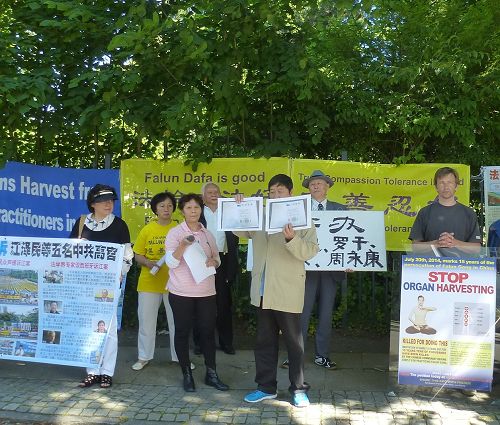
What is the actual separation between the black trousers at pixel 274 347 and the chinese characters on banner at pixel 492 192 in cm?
301

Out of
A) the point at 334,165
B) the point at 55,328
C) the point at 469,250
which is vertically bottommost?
the point at 55,328

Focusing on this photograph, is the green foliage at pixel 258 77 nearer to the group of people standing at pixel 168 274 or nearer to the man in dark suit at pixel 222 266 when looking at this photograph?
the man in dark suit at pixel 222 266

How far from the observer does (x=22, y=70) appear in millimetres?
6422

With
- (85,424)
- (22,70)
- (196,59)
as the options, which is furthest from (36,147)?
(85,424)

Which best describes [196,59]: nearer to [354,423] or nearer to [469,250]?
[469,250]

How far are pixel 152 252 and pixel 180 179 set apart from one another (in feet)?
5.22

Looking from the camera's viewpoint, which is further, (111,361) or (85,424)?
(111,361)

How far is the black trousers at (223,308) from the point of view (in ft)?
19.8

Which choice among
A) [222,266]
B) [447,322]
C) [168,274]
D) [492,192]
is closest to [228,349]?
[222,266]

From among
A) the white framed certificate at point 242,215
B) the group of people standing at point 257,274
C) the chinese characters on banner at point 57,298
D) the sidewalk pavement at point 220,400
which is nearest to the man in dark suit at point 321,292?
the group of people standing at point 257,274

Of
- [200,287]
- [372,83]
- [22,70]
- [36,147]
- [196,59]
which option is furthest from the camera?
[36,147]

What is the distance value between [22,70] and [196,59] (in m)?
2.03

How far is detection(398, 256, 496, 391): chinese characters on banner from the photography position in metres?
4.64

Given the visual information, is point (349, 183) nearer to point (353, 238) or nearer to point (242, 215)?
point (353, 238)
